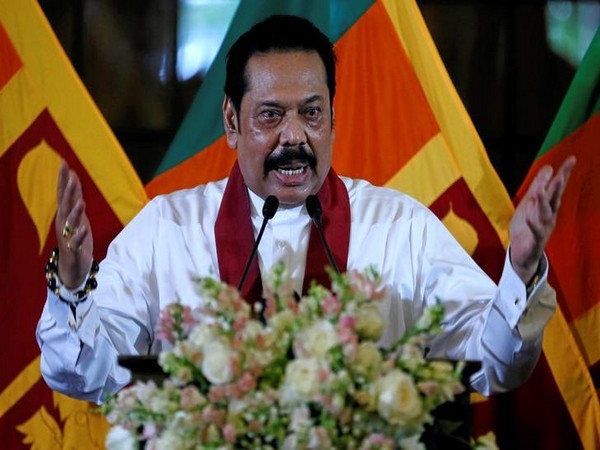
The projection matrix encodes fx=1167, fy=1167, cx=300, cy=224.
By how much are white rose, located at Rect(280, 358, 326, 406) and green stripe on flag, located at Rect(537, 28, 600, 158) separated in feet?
6.48

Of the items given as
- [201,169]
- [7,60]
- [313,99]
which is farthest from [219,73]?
[313,99]

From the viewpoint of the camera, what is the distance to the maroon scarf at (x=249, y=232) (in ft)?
8.87

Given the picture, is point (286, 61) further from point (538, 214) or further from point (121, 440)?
point (121, 440)

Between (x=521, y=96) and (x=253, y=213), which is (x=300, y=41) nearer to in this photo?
(x=253, y=213)

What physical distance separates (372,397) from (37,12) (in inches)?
85.7

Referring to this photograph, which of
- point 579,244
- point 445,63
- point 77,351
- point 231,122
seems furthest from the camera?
point 445,63

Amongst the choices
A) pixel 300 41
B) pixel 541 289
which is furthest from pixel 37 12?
pixel 541 289

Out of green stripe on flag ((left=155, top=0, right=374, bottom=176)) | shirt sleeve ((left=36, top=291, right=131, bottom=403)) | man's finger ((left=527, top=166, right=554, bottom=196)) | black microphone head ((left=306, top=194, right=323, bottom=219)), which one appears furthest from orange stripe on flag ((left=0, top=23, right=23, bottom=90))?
man's finger ((left=527, top=166, right=554, bottom=196))

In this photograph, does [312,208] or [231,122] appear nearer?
[312,208]

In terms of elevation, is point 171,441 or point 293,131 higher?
point 293,131

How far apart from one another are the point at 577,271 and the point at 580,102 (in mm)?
470

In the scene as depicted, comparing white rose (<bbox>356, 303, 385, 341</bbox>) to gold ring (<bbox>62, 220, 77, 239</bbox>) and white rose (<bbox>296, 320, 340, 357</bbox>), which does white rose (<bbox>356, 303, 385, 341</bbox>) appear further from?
gold ring (<bbox>62, 220, 77, 239</bbox>)

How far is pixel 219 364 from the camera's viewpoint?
4.77 ft

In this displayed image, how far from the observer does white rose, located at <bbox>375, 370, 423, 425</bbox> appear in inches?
56.5
